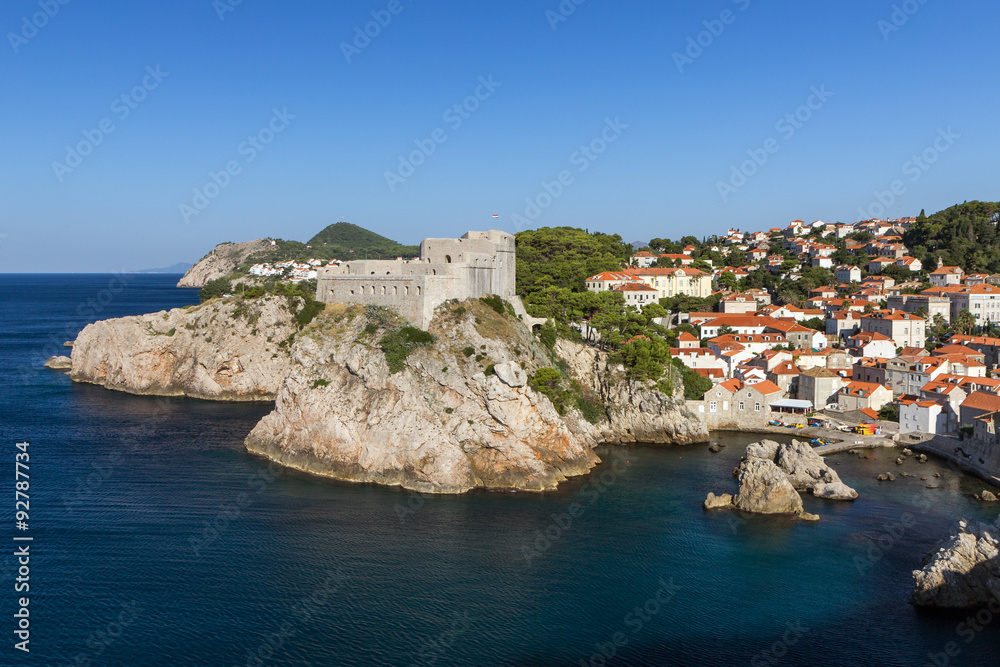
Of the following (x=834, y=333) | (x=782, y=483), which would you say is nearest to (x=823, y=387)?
(x=834, y=333)

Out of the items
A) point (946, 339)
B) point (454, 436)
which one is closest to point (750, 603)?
point (454, 436)

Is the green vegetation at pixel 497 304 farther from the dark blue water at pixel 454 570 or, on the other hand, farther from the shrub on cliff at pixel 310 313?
the dark blue water at pixel 454 570

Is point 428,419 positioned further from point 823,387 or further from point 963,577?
point 823,387

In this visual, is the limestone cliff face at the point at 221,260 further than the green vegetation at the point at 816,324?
Yes

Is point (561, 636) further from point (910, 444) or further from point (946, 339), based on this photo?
point (946, 339)

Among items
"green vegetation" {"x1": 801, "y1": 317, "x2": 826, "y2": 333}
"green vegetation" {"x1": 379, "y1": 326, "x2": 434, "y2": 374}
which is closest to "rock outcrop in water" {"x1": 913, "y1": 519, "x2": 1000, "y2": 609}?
"green vegetation" {"x1": 379, "y1": 326, "x2": 434, "y2": 374}

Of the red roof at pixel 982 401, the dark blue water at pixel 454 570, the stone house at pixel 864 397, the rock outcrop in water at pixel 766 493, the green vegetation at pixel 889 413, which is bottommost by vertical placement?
the dark blue water at pixel 454 570

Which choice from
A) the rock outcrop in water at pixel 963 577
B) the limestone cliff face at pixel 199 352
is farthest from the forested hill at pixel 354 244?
the rock outcrop in water at pixel 963 577

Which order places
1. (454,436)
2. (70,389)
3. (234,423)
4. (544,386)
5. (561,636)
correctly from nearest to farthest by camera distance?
(561,636), (454,436), (544,386), (234,423), (70,389)
